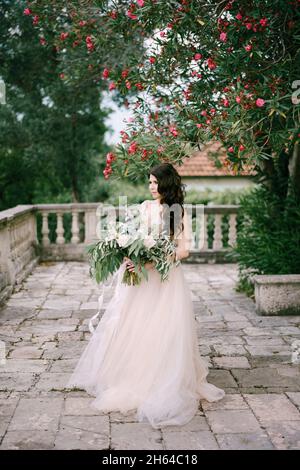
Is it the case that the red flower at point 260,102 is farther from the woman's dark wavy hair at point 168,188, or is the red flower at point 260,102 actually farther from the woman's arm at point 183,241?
the woman's arm at point 183,241

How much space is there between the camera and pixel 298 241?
24.3 feet

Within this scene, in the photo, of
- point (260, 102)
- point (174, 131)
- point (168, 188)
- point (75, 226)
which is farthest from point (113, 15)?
point (75, 226)

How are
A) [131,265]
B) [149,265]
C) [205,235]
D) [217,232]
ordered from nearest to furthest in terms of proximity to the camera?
[131,265] < [149,265] < [217,232] < [205,235]

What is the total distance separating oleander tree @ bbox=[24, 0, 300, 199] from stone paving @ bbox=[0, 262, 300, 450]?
1904mm

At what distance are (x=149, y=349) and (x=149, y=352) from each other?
2 cm

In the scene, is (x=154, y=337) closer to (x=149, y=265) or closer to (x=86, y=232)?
(x=149, y=265)

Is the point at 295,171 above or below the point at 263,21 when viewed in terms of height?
below

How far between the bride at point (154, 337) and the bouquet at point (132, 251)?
9 cm

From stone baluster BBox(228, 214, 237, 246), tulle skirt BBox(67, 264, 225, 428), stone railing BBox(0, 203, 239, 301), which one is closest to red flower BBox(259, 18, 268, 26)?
tulle skirt BBox(67, 264, 225, 428)

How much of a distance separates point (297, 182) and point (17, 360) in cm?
465

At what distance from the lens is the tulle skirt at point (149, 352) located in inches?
160

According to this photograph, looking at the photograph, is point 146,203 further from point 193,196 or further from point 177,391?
point 193,196

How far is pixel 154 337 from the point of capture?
165 inches
